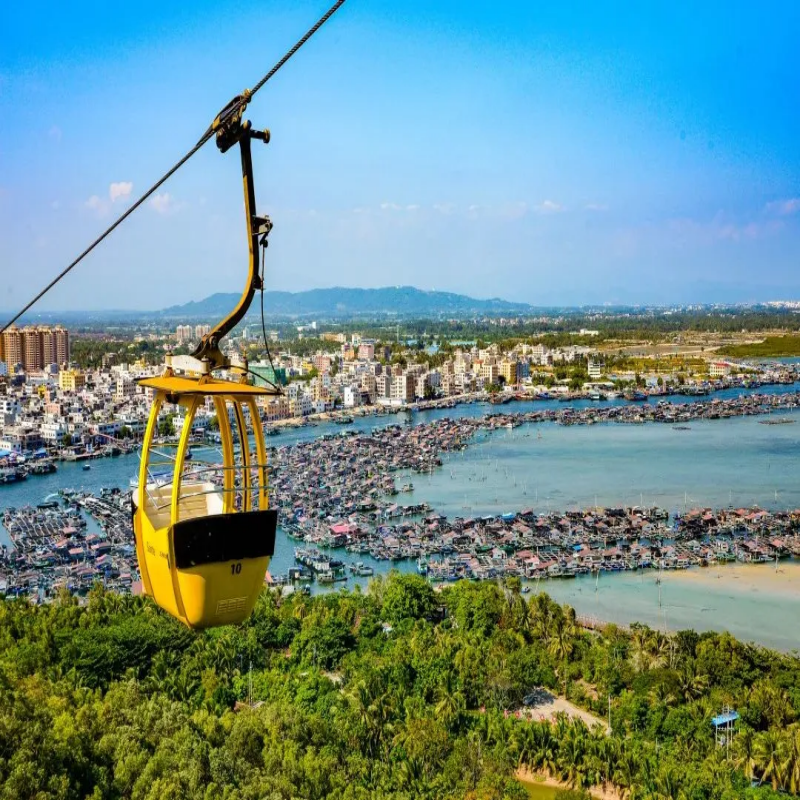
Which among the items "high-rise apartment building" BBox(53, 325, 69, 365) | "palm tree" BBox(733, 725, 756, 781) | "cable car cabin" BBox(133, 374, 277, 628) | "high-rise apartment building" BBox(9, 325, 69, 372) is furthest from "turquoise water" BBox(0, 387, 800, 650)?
"high-rise apartment building" BBox(53, 325, 69, 365)

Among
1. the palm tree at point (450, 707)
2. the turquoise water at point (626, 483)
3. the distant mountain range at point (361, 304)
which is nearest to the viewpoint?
the palm tree at point (450, 707)

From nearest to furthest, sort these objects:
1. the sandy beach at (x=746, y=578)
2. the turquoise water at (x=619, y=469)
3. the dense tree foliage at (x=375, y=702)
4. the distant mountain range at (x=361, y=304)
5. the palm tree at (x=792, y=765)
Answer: the dense tree foliage at (x=375, y=702)
the palm tree at (x=792, y=765)
the sandy beach at (x=746, y=578)
the turquoise water at (x=619, y=469)
the distant mountain range at (x=361, y=304)

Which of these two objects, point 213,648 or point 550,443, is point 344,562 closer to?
point 213,648

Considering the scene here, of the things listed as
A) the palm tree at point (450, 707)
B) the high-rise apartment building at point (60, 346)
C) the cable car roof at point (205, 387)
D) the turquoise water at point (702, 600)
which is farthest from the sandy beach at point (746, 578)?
the high-rise apartment building at point (60, 346)

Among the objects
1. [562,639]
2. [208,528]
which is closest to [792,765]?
[562,639]

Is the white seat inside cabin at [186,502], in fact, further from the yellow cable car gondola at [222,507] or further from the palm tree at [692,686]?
the palm tree at [692,686]

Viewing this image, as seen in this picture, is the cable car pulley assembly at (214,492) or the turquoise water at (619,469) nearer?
the cable car pulley assembly at (214,492)

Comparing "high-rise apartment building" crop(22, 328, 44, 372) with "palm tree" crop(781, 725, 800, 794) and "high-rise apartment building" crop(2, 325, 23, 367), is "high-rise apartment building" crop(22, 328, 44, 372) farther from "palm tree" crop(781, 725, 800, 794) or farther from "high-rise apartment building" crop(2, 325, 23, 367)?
"palm tree" crop(781, 725, 800, 794)
